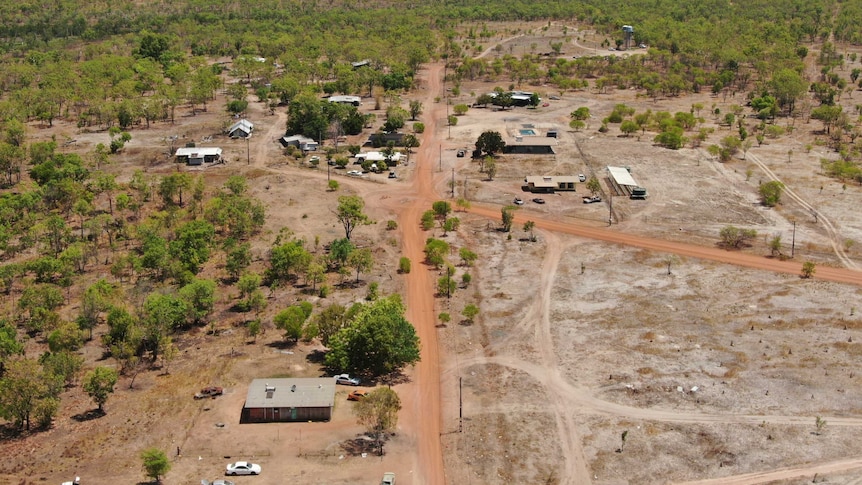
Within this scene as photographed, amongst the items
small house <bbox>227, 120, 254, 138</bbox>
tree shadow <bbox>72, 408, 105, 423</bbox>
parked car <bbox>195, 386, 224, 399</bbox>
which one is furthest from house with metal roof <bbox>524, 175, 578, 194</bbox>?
tree shadow <bbox>72, 408, 105, 423</bbox>

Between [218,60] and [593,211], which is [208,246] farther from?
[218,60]

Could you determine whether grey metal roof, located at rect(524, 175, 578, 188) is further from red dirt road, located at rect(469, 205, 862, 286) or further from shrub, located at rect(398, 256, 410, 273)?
shrub, located at rect(398, 256, 410, 273)

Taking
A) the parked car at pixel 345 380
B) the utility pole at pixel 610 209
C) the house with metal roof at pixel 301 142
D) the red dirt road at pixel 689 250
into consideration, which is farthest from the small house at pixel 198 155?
the parked car at pixel 345 380

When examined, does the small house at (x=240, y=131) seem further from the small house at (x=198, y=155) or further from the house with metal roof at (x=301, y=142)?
the small house at (x=198, y=155)

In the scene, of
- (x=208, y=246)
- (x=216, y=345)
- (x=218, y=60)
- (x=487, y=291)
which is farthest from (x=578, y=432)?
(x=218, y=60)

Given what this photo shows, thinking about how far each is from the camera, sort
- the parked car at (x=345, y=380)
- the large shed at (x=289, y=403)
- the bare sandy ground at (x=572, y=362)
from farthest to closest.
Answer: the parked car at (x=345, y=380)
the large shed at (x=289, y=403)
the bare sandy ground at (x=572, y=362)

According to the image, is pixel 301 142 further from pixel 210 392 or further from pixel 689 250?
pixel 210 392
